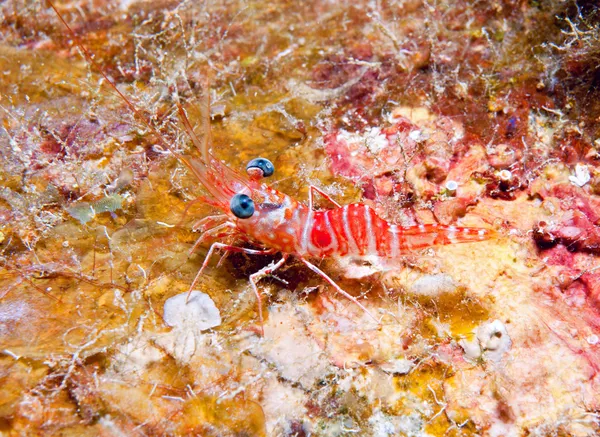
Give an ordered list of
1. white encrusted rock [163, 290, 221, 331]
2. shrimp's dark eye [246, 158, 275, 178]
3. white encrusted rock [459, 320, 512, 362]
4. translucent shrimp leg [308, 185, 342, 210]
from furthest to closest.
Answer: translucent shrimp leg [308, 185, 342, 210] → shrimp's dark eye [246, 158, 275, 178] → white encrusted rock [163, 290, 221, 331] → white encrusted rock [459, 320, 512, 362]

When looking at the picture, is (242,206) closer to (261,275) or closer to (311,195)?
(261,275)

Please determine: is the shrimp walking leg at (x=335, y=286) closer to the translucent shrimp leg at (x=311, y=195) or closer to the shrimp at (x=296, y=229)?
the shrimp at (x=296, y=229)

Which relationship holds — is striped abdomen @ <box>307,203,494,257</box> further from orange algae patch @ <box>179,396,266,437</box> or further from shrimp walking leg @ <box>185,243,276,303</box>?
orange algae patch @ <box>179,396,266,437</box>

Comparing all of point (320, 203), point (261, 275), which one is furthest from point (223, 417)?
point (320, 203)

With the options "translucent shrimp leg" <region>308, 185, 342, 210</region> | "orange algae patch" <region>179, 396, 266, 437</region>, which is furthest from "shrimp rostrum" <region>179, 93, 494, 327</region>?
"orange algae patch" <region>179, 396, 266, 437</region>

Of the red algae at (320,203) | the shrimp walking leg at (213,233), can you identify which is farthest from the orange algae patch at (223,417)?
the shrimp walking leg at (213,233)

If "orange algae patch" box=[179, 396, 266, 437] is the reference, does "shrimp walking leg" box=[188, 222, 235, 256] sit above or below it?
above
